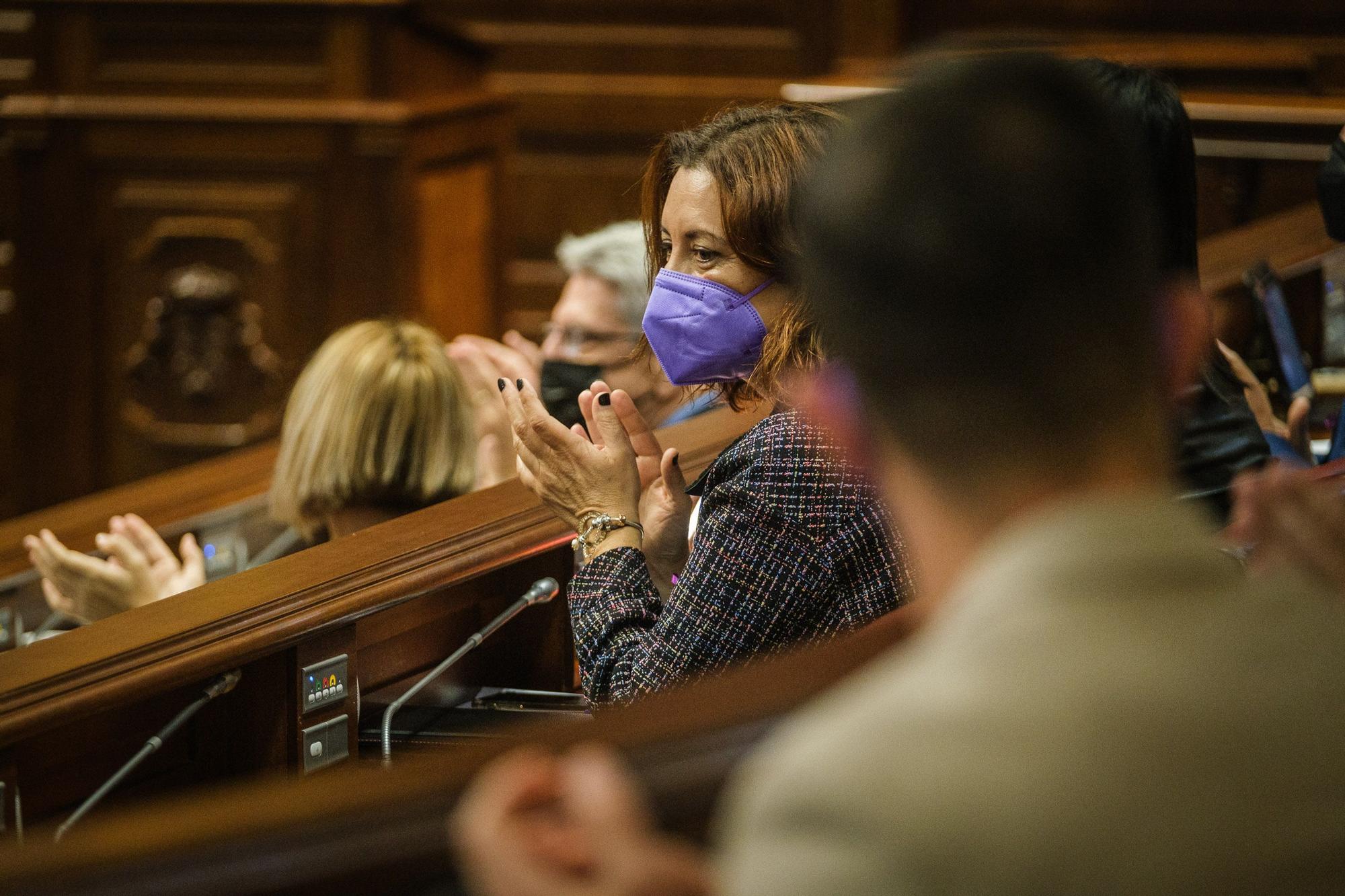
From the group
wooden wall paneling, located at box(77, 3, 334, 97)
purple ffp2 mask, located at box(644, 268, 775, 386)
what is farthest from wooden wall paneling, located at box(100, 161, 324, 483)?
purple ffp2 mask, located at box(644, 268, 775, 386)

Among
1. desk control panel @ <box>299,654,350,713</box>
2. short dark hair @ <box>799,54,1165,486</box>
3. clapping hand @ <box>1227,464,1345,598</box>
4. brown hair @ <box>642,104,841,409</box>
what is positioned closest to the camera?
short dark hair @ <box>799,54,1165,486</box>

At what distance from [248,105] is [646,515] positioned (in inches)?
A: 114

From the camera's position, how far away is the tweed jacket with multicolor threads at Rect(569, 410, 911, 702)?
1365 millimetres

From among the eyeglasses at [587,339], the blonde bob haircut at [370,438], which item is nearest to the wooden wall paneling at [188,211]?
the eyeglasses at [587,339]

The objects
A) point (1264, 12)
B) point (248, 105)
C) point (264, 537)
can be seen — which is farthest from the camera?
point (1264, 12)

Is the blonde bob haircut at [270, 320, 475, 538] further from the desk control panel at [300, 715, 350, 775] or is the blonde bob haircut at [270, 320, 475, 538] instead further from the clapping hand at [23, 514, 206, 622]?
the desk control panel at [300, 715, 350, 775]

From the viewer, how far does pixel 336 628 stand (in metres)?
1.57

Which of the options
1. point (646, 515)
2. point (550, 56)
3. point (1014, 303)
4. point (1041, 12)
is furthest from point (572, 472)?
point (1041, 12)

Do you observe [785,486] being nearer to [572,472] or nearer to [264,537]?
[572,472]

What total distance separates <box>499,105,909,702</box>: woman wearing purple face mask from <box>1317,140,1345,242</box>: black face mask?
93 centimetres

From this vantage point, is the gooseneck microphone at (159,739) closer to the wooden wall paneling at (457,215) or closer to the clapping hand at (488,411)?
the clapping hand at (488,411)

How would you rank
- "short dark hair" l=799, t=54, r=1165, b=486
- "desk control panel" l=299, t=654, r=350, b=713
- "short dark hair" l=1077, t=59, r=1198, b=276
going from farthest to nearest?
"desk control panel" l=299, t=654, r=350, b=713, "short dark hair" l=1077, t=59, r=1198, b=276, "short dark hair" l=799, t=54, r=1165, b=486

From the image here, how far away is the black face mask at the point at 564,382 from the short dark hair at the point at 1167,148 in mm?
1516

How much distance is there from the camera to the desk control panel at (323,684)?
1.54 metres
